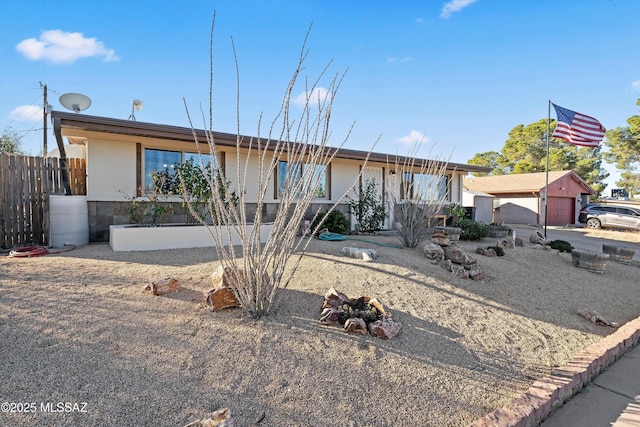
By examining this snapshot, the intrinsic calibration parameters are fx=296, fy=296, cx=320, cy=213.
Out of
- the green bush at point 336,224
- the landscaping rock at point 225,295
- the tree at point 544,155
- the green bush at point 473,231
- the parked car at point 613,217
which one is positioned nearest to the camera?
the landscaping rock at point 225,295

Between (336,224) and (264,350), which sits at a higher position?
(336,224)

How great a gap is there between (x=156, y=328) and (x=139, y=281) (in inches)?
53.9

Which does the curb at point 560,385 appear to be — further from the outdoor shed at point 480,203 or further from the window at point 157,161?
the outdoor shed at point 480,203

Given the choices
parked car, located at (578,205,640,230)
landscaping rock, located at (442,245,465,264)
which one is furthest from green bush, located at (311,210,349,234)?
parked car, located at (578,205,640,230)

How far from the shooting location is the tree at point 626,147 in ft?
73.7

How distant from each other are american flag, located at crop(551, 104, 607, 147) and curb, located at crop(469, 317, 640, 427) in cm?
935

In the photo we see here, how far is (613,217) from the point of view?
17625mm

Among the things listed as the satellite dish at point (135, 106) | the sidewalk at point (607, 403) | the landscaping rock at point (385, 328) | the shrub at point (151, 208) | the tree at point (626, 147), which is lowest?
the sidewalk at point (607, 403)

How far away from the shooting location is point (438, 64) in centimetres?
913

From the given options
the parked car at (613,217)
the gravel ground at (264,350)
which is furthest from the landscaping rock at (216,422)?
the parked car at (613,217)

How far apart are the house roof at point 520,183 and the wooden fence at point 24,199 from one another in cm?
2459

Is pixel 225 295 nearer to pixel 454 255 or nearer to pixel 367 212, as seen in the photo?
pixel 454 255

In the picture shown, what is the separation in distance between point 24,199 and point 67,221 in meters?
0.78

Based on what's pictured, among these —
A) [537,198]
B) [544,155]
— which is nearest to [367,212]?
[537,198]
